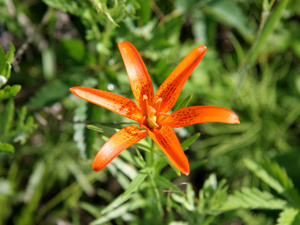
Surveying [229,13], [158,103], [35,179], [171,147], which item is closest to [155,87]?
[158,103]

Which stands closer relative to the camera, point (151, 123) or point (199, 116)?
point (199, 116)

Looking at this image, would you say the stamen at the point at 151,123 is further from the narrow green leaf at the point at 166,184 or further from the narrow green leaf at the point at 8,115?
the narrow green leaf at the point at 8,115

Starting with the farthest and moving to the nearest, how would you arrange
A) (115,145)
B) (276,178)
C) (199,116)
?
(276,178) → (199,116) → (115,145)

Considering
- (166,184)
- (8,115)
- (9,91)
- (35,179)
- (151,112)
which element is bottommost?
(35,179)

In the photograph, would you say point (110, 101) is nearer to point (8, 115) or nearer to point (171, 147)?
point (171, 147)

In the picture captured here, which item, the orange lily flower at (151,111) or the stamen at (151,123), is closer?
the orange lily flower at (151,111)

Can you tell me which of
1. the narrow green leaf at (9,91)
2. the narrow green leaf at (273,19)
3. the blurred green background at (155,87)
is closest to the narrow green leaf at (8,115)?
the blurred green background at (155,87)

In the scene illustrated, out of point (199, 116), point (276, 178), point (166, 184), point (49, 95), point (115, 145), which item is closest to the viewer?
point (115, 145)
